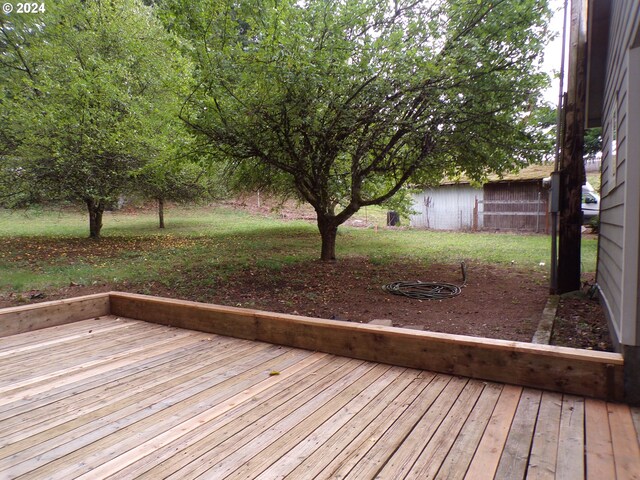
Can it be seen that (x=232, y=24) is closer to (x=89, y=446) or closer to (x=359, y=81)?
(x=359, y=81)

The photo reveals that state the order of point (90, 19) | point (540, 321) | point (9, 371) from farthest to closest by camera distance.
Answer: point (90, 19) → point (540, 321) → point (9, 371)

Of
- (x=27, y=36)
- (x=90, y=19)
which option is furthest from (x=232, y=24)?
(x=27, y=36)

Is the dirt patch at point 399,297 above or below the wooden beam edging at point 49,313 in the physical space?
below

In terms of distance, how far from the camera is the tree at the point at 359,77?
16.2ft

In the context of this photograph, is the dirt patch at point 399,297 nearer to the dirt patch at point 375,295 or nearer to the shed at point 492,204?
the dirt patch at point 375,295

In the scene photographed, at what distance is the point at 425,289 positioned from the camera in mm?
5871

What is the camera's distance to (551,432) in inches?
74.5

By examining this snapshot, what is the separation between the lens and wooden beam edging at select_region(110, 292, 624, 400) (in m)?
2.21

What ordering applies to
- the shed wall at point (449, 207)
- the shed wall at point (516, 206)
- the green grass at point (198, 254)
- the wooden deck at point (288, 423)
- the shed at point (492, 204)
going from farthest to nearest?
the shed wall at point (449, 207) < the shed at point (492, 204) < the shed wall at point (516, 206) < the green grass at point (198, 254) < the wooden deck at point (288, 423)

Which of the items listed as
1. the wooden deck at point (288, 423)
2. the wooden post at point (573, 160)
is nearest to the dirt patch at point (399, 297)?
the wooden post at point (573, 160)

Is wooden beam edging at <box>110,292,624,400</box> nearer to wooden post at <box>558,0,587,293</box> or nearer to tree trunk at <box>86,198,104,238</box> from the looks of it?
wooden post at <box>558,0,587,293</box>

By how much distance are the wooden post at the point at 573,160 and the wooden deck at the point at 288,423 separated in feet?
12.7

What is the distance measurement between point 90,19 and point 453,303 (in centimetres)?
1098

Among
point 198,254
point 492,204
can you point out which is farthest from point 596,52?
point 492,204
